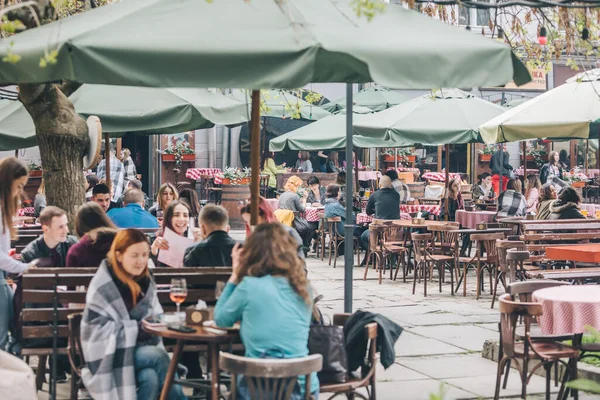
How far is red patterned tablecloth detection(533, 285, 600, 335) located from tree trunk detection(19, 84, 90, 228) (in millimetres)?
4421

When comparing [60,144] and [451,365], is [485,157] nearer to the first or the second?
[451,365]

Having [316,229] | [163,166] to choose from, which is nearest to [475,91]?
[163,166]

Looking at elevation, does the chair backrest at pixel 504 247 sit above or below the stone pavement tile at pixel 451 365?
above

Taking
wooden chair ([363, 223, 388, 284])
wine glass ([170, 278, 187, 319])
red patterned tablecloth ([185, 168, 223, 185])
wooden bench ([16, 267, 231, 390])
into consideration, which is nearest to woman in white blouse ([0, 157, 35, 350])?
wooden bench ([16, 267, 231, 390])

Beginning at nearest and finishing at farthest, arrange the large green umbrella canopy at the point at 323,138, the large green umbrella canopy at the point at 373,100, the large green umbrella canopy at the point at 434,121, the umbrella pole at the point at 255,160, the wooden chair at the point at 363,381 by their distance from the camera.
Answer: the wooden chair at the point at 363,381 < the umbrella pole at the point at 255,160 < the large green umbrella canopy at the point at 434,121 < the large green umbrella canopy at the point at 323,138 < the large green umbrella canopy at the point at 373,100

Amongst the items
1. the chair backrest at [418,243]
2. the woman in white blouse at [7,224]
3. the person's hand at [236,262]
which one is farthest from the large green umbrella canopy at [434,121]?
the person's hand at [236,262]

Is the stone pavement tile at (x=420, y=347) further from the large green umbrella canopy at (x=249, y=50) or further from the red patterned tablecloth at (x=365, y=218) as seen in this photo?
the red patterned tablecloth at (x=365, y=218)

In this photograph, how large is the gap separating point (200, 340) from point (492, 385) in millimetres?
3240

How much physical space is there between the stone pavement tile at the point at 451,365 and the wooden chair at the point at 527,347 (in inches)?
44.5

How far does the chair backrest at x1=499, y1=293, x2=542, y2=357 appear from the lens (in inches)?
257

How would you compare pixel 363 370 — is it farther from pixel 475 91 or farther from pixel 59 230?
pixel 475 91

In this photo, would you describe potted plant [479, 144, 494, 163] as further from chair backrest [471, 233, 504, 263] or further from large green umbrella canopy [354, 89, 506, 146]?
chair backrest [471, 233, 504, 263]

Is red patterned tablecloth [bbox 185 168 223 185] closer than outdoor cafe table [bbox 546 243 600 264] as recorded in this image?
No

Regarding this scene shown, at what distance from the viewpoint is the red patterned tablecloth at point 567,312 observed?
6.82 m
